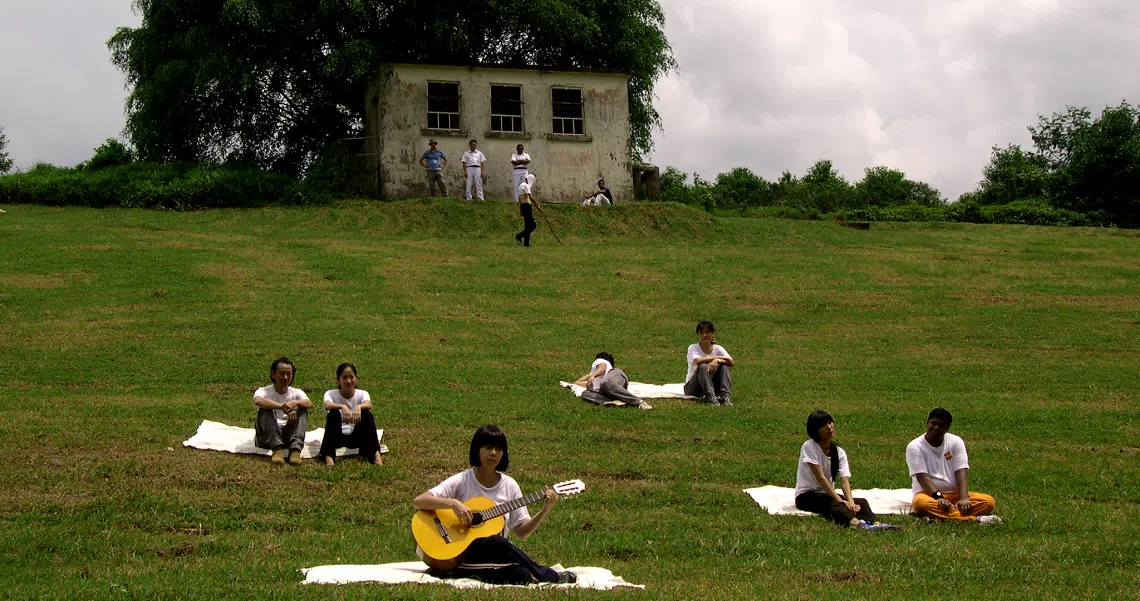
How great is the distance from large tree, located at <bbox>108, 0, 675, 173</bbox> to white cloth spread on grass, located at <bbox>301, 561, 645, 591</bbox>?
29342mm

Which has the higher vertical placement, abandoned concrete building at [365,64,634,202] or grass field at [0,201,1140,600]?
abandoned concrete building at [365,64,634,202]

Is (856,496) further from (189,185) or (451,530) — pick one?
(189,185)

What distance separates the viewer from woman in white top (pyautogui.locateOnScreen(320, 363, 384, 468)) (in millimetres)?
12922

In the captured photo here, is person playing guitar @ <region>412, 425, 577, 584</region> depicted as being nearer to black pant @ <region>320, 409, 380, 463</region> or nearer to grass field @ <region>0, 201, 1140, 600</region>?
grass field @ <region>0, 201, 1140, 600</region>

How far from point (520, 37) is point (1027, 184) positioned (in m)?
29.8

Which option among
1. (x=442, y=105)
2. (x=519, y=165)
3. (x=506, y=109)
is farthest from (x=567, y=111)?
(x=442, y=105)

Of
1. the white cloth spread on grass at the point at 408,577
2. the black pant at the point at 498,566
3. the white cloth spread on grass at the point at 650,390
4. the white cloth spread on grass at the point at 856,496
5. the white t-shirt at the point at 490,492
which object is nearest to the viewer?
the white cloth spread on grass at the point at 408,577

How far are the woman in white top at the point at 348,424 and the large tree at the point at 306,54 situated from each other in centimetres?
2485

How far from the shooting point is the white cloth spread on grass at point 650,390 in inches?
683

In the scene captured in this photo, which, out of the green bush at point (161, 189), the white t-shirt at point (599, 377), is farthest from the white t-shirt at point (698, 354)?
the green bush at point (161, 189)

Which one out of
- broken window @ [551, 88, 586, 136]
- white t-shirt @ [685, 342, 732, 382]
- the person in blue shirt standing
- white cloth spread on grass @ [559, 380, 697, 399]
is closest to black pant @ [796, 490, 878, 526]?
white t-shirt @ [685, 342, 732, 382]

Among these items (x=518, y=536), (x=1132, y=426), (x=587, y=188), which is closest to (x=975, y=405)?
(x=1132, y=426)

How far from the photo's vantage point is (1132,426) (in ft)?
53.2

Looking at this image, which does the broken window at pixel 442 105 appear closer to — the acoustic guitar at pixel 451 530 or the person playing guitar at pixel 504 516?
the person playing guitar at pixel 504 516
